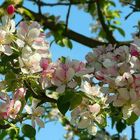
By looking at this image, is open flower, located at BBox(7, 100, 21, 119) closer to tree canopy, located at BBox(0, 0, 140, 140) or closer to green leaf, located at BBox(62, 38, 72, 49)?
tree canopy, located at BBox(0, 0, 140, 140)

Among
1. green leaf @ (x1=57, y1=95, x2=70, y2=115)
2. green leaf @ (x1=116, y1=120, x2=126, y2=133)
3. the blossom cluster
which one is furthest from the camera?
green leaf @ (x1=116, y1=120, x2=126, y2=133)

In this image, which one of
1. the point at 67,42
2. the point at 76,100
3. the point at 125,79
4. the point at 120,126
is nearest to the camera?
the point at 125,79

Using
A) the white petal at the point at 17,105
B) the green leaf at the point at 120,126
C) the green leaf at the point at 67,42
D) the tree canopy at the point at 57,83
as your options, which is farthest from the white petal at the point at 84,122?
the green leaf at the point at 67,42

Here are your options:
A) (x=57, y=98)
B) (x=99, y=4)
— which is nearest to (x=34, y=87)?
(x=57, y=98)

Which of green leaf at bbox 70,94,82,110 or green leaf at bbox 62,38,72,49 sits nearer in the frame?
green leaf at bbox 70,94,82,110

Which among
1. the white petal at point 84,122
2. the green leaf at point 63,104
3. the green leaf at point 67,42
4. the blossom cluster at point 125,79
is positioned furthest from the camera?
the green leaf at point 67,42

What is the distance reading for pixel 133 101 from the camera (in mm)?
1788

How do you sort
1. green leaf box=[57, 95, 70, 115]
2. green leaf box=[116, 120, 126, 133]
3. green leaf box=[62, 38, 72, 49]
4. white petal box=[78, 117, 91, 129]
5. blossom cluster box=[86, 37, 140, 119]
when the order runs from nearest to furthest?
blossom cluster box=[86, 37, 140, 119], green leaf box=[57, 95, 70, 115], white petal box=[78, 117, 91, 129], green leaf box=[116, 120, 126, 133], green leaf box=[62, 38, 72, 49]

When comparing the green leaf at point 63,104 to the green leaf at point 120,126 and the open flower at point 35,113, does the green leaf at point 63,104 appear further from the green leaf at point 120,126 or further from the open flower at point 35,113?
the green leaf at point 120,126

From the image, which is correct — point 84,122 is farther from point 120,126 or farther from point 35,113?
point 120,126

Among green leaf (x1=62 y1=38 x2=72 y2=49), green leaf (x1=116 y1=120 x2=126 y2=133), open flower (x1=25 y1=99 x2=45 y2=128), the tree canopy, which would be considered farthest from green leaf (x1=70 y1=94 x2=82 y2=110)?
green leaf (x1=62 y1=38 x2=72 y2=49)

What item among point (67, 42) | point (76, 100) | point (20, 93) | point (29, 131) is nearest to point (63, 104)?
point (76, 100)

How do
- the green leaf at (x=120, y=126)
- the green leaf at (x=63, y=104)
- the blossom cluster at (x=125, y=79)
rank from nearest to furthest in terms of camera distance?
the blossom cluster at (x=125, y=79), the green leaf at (x=63, y=104), the green leaf at (x=120, y=126)

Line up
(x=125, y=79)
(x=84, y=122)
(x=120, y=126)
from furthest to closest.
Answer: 1. (x=120, y=126)
2. (x=84, y=122)
3. (x=125, y=79)
